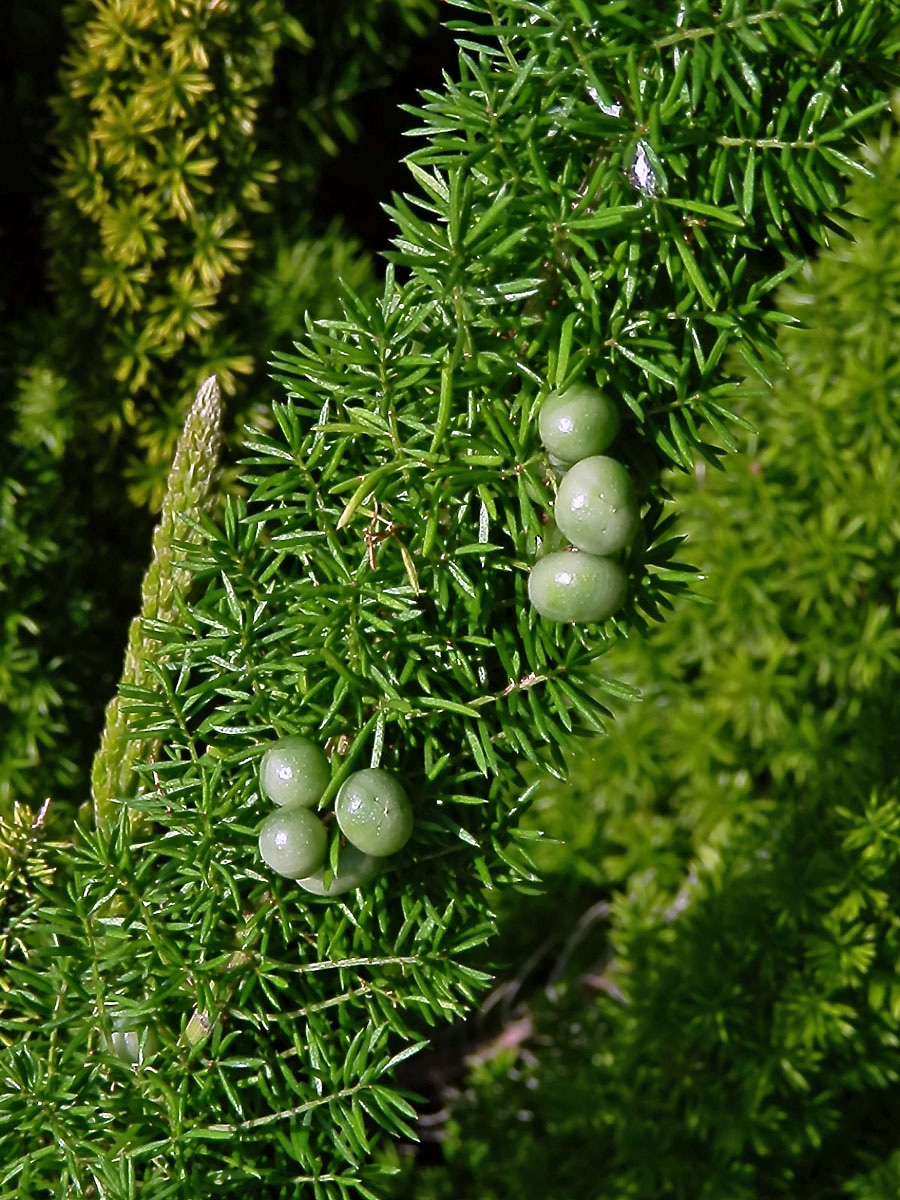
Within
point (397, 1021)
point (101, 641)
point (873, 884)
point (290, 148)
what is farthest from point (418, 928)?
point (290, 148)

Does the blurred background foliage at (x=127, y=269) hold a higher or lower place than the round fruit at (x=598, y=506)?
lower

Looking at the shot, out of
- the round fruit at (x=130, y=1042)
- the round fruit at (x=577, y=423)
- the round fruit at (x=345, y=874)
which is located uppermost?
the round fruit at (x=577, y=423)

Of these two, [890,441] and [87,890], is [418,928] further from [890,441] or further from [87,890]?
[890,441]

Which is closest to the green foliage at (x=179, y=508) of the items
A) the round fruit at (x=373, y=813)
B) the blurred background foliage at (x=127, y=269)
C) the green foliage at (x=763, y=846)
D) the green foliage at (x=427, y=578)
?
the green foliage at (x=427, y=578)

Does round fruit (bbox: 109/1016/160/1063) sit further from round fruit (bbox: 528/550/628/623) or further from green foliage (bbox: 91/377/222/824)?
round fruit (bbox: 528/550/628/623)

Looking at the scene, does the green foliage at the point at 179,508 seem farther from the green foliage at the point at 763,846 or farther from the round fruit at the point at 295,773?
the green foliage at the point at 763,846
